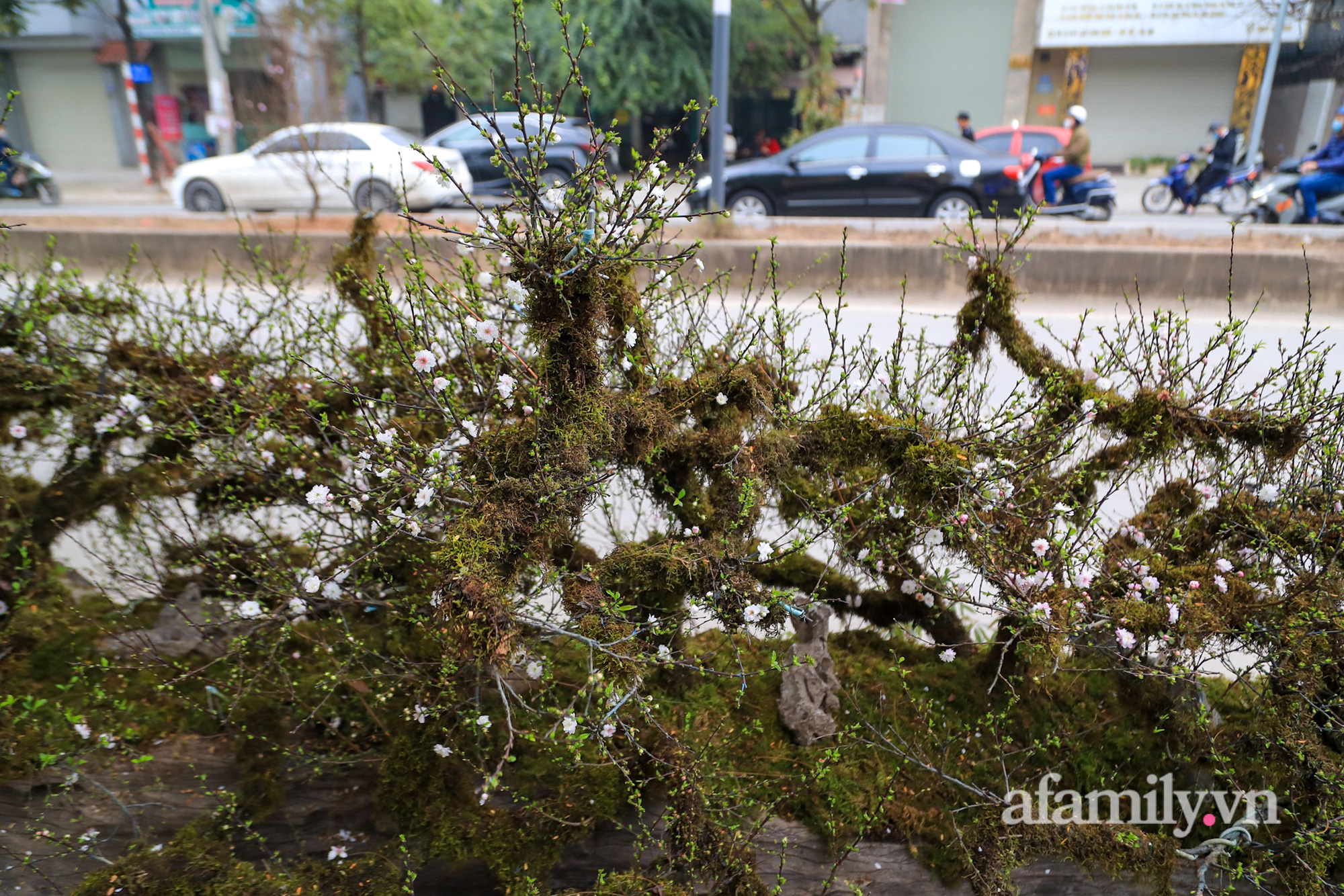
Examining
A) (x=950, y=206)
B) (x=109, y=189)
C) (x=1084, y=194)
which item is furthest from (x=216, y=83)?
(x=1084, y=194)

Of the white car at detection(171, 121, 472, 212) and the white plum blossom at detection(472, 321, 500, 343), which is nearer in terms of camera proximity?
the white plum blossom at detection(472, 321, 500, 343)

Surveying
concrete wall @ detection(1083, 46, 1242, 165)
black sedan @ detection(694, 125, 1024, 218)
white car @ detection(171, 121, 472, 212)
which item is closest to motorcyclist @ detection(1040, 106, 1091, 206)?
black sedan @ detection(694, 125, 1024, 218)

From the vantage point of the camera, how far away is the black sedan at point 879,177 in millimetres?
10742

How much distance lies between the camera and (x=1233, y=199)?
1316 centimetres

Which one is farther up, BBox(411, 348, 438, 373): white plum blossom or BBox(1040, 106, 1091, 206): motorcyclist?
BBox(1040, 106, 1091, 206): motorcyclist

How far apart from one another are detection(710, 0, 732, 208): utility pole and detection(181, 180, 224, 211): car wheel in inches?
311

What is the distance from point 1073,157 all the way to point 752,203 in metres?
4.13

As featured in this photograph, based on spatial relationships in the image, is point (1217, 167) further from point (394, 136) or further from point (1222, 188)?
point (394, 136)

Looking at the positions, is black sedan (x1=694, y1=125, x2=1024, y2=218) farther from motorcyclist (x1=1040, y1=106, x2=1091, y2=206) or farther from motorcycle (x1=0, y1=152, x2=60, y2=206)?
motorcycle (x1=0, y1=152, x2=60, y2=206)

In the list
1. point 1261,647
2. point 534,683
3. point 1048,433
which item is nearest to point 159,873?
point 534,683

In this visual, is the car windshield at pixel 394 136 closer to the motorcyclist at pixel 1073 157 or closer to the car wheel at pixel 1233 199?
the motorcyclist at pixel 1073 157

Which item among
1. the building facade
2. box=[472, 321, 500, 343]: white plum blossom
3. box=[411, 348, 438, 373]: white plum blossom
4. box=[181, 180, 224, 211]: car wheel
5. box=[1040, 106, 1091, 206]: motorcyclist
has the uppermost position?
the building facade

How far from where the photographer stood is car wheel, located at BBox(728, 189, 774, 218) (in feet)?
37.6

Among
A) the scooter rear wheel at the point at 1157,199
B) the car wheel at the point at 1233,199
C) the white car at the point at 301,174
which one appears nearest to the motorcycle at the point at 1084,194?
the car wheel at the point at 1233,199
